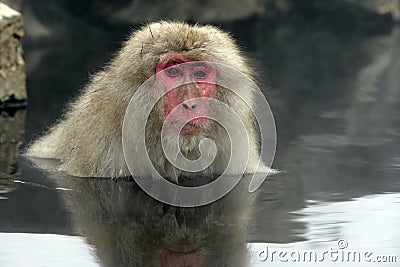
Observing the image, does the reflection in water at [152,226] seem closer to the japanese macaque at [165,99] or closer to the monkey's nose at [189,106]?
the japanese macaque at [165,99]

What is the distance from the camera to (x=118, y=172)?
4691mm

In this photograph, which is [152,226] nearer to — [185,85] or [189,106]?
[189,106]

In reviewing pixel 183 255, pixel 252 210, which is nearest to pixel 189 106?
pixel 252 210

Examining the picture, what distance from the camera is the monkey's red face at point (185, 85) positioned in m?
4.40

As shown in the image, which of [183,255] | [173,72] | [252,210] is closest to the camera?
[183,255]

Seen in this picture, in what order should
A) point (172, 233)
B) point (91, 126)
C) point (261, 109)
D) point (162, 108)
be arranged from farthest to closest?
point (261, 109) → point (91, 126) → point (162, 108) → point (172, 233)

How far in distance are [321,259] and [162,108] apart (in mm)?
1197

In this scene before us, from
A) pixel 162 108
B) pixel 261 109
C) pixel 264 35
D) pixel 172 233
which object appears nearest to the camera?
pixel 172 233

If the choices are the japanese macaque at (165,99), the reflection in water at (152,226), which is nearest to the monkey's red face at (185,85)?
the japanese macaque at (165,99)

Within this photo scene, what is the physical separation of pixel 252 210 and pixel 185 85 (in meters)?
0.62

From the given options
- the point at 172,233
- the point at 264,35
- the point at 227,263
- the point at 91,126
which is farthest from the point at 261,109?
the point at 264,35

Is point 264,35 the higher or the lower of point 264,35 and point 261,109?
the higher

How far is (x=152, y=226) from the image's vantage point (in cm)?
403

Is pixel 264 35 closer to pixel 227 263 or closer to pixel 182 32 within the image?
pixel 182 32
